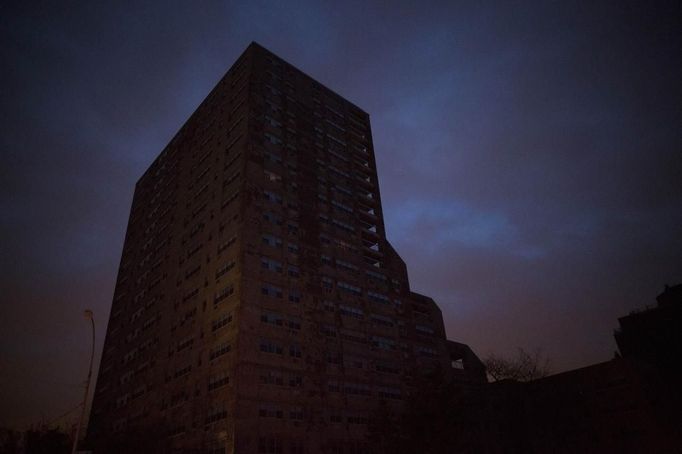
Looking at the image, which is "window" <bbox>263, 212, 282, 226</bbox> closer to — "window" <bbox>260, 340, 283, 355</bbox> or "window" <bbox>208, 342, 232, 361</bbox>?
"window" <bbox>260, 340, 283, 355</bbox>

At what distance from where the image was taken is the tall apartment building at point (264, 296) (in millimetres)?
53281

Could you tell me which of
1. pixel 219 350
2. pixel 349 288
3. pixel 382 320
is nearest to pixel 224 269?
pixel 219 350

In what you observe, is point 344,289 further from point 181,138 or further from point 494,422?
point 181,138

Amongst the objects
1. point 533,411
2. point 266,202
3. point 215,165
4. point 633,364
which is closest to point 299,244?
point 266,202

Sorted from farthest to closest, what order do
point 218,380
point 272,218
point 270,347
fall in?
point 272,218
point 270,347
point 218,380

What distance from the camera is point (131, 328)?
267ft

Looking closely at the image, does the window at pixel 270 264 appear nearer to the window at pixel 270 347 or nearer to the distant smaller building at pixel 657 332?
the window at pixel 270 347

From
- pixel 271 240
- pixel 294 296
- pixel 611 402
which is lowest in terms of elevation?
pixel 611 402

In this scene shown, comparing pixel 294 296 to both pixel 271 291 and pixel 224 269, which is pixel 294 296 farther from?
pixel 224 269

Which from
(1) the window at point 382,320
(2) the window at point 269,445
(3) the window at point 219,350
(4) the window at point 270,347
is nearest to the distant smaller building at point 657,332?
(1) the window at point 382,320

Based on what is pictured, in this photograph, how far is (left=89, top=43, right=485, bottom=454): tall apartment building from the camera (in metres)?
53.3

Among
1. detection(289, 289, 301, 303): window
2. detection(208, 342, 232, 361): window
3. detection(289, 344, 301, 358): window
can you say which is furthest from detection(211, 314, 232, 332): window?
detection(289, 289, 301, 303): window

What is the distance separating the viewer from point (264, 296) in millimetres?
57000

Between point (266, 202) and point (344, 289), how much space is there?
17.4 m
